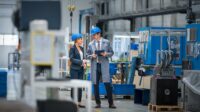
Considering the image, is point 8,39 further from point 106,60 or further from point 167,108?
point 167,108

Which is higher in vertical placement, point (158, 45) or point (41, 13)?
point (41, 13)

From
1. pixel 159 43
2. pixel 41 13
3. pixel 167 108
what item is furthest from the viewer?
pixel 159 43

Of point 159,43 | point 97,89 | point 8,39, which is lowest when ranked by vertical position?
point 97,89

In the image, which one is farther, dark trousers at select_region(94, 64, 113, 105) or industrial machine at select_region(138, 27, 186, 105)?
industrial machine at select_region(138, 27, 186, 105)

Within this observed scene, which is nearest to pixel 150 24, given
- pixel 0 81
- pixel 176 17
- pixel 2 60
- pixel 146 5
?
pixel 146 5

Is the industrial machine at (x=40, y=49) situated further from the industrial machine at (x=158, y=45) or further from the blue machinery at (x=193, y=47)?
the industrial machine at (x=158, y=45)

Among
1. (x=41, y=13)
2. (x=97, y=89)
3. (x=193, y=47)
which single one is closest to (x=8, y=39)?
(x=193, y=47)

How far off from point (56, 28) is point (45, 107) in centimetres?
82

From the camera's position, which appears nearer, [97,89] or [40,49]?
[40,49]

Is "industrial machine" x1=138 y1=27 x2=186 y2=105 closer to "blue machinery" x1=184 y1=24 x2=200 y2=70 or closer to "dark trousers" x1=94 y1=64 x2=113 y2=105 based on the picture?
"blue machinery" x1=184 y1=24 x2=200 y2=70

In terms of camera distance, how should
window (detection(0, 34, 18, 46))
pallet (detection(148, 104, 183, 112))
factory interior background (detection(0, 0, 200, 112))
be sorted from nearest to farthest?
1. factory interior background (detection(0, 0, 200, 112))
2. pallet (detection(148, 104, 183, 112))
3. window (detection(0, 34, 18, 46))

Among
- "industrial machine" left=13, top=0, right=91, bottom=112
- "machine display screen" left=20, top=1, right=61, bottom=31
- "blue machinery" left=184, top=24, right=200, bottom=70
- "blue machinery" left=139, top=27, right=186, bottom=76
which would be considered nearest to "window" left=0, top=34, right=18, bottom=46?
"blue machinery" left=139, top=27, right=186, bottom=76

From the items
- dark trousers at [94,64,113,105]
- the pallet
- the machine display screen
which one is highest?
the machine display screen

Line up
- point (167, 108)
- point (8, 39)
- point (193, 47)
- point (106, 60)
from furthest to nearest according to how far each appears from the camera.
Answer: point (8, 39) < point (193, 47) < point (106, 60) < point (167, 108)
